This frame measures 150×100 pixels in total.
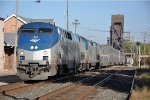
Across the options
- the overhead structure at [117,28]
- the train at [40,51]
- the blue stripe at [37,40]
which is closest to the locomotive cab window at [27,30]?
the train at [40,51]

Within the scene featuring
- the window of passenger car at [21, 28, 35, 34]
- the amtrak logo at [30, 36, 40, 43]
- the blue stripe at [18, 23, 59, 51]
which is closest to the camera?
the blue stripe at [18, 23, 59, 51]

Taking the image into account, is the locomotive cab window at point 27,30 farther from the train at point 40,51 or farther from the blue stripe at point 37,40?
the blue stripe at point 37,40

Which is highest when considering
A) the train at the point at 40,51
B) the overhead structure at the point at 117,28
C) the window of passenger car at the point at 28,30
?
the overhead structure at the point at 117,28

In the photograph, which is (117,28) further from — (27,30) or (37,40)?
(37,40)

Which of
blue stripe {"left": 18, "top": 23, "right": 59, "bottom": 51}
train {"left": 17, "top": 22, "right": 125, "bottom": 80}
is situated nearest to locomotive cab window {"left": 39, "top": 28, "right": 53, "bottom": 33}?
train {"left": 17, "top": 22, "right": 125, "bottom": 80}

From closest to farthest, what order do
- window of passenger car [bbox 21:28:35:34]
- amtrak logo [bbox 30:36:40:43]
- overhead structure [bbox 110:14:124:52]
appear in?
amtrak logo [bbox 30:36:40:43] → window of passenger car [bbox 21:28:35:34] → overhead structure [bbox 110:14:124:52]

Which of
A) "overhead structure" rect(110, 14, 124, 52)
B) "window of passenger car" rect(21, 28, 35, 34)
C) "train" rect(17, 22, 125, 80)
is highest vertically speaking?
"overhead structure" rect(110, 14, 124, 52)

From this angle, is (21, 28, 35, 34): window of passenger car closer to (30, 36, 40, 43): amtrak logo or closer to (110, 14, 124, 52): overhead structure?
(30, 36, 40, 43): amtrak logo

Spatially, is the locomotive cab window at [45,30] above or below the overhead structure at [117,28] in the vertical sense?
below

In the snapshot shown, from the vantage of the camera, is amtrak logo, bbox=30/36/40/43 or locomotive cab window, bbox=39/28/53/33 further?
locomotive cab window, bbox=39/28/53/33

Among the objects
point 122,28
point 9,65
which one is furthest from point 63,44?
point 122,28

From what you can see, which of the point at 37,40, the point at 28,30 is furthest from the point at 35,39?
the point at 28,30

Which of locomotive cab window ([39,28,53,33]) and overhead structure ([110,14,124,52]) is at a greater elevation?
overhead structure ([110,14,124,52])

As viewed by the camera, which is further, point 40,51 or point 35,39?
point 35,39
